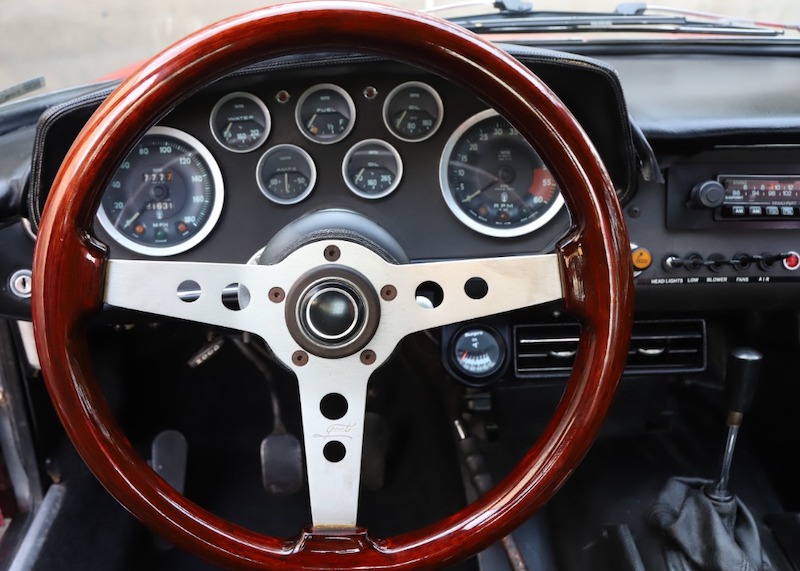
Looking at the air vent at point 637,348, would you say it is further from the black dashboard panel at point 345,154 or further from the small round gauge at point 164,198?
the small round gauge at point 164,198

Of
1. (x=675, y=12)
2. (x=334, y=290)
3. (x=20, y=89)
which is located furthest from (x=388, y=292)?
(x=675, y=12)

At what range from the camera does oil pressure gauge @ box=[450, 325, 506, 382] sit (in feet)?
5.03

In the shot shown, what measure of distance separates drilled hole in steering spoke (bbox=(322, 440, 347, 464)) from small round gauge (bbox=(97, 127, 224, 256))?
55 cm

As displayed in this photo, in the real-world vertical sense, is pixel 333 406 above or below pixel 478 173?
below

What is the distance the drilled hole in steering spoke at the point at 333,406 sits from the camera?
42.4 inches

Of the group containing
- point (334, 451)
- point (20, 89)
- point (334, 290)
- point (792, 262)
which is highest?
point (20, 89)

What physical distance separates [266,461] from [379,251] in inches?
39.5

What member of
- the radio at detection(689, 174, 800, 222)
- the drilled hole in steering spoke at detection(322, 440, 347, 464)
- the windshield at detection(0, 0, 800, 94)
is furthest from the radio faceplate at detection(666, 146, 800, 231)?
the windshield at detection(0, 0, 800, 94)

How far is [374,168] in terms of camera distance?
146 centimetres

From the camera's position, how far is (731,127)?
1.41 metres

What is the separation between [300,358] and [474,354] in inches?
22.2

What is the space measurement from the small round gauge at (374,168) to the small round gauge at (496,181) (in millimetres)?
92

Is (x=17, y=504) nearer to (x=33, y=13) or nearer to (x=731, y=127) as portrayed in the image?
(x=731, y=127)

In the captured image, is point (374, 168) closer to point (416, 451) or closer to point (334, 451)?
point (334, 451)
